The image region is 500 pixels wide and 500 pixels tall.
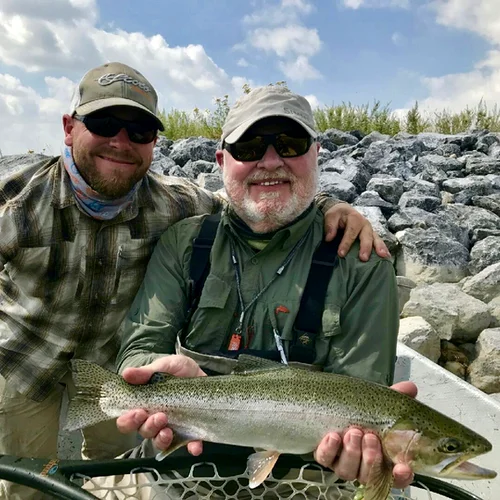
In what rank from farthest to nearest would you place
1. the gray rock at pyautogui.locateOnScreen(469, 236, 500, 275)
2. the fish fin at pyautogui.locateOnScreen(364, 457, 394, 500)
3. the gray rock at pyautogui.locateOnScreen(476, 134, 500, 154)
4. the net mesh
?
the gray rock at pyautogui.locateOnScreen(476, 134, 500, 154), the gray rock at pyautogui.locateOnScreen(469, 236, 500, 275), the net mesh, the fish fin at pyautogui.locateOnScreen(364, 457, 394, 500)

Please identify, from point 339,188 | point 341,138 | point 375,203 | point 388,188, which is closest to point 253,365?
point 375,203

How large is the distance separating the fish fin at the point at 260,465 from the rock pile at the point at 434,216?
11.2 ft

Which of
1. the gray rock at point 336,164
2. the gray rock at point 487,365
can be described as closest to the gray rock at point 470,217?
the gray rock at point 336,164

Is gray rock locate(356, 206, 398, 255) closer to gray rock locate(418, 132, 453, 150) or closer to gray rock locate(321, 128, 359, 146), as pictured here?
gray rock locate(418, 132, 453, 150)

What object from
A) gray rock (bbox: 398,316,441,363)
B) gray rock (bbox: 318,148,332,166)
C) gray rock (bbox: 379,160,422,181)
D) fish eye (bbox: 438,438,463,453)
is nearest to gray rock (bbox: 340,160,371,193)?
gray rock (bbox: 379,160,422,181)

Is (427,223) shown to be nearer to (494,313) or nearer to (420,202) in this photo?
(420,202)

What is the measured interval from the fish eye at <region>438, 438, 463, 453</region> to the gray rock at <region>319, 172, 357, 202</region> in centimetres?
795

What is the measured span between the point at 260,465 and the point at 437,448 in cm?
78

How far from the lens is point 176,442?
261 centimetres

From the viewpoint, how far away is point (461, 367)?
6.02 meters

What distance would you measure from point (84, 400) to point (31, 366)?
1.31 metres

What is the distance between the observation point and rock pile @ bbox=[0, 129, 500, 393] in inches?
243

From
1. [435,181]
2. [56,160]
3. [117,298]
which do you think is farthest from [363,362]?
[435,181]

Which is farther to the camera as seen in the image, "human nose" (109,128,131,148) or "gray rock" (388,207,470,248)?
"gray rock" (388,207,470,248)
